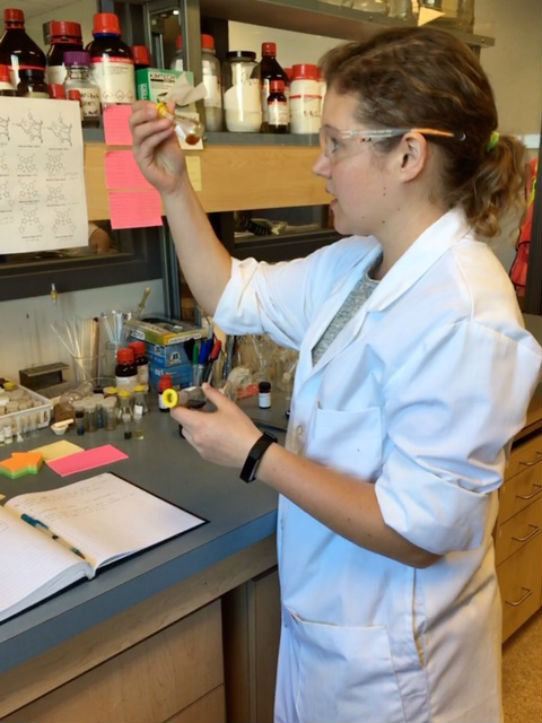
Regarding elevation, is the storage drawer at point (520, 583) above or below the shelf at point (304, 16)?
below

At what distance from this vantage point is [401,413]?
2.61 feet

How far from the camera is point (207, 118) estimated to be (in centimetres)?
148

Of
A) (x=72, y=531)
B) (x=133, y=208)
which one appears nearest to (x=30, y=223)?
(x=133, y=208)

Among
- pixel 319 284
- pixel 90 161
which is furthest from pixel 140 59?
pixel 319 284

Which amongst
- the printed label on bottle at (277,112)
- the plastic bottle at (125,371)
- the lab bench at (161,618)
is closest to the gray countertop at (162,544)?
the lab bench at (161,618)

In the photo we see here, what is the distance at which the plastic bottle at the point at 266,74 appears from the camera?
5.23 feet

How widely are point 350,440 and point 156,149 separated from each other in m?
0.61

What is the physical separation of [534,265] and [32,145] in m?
1.62

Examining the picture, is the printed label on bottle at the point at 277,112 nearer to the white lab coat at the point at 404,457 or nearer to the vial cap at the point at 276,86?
the vial cap at the point at 276,86

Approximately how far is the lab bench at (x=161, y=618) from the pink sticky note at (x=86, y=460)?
0.7 inches

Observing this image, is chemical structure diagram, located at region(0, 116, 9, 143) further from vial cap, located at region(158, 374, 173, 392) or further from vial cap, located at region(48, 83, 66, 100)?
vial cap, located at region(158, 374, 173, 392)

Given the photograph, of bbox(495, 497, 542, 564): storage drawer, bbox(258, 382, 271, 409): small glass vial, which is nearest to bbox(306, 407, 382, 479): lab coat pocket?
bbox(258, 382, 271, 409): small glass vial

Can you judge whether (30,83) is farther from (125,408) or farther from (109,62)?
(125,408)

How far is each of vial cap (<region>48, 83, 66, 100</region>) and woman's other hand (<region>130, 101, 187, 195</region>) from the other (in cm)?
24
